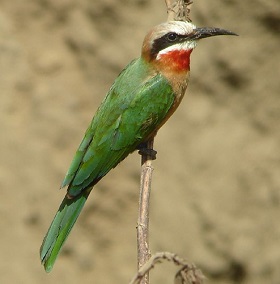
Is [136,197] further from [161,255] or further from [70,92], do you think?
[161,255]

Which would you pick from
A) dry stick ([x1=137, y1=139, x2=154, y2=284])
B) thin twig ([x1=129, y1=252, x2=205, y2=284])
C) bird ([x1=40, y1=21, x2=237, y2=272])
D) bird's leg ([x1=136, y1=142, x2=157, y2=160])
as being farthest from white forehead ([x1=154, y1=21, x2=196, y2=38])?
thin twig ([x1=129, y1=252, x2=205, y2=284])

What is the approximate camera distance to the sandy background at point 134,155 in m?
4.71

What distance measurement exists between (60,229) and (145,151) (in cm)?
36

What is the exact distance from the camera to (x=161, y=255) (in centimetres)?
236

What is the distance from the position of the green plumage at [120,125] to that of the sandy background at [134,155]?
969 millimetres

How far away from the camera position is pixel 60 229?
355 centimetres

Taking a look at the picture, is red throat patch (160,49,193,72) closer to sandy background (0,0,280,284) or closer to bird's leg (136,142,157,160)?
bird's leg (136,142,157,160)

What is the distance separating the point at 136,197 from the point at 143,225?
194 centimetres

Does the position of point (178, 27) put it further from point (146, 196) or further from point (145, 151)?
→ point (146, 196)

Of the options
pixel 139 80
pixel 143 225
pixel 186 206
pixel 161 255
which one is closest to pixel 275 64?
pixel 186 206

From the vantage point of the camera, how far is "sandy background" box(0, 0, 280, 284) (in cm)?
471

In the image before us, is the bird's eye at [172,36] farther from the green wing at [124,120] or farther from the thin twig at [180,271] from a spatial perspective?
the thin twig at [180,271]

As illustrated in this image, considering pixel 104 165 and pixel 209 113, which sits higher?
pixel 209 113

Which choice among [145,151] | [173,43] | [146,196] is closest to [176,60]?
[173,43]
